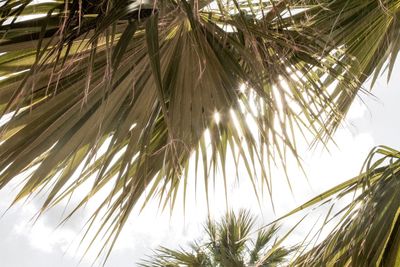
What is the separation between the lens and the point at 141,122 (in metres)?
1.52

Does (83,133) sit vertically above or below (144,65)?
below

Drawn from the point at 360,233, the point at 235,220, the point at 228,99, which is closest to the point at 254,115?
the point at 228,99

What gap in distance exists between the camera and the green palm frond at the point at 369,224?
1.73 meters

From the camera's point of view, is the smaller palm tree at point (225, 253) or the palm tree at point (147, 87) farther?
the smaller palm tree at point (225, 253)

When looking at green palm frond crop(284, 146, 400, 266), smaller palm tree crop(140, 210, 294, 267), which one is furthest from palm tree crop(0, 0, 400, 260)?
smaller palm tree crop(140, 210, 294, 267)

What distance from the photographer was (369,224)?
5.74ft

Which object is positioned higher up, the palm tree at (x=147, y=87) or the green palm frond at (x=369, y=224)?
the palm tree at (x=147, y=87)

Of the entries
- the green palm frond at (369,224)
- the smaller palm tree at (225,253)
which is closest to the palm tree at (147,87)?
the green palm frond at (369,224)

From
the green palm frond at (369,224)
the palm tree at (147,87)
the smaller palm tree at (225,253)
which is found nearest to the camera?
the palm tree at (147,87)

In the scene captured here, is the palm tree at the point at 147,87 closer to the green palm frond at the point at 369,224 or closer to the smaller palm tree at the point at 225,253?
the green palm frond at the point at 369,224

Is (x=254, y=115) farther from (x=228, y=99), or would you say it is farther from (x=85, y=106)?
(x=85, y=106)

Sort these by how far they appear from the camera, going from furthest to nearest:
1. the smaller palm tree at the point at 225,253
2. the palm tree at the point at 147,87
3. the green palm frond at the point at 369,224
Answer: the smaller palm tree at the point at 225,253 → the green palm frond at the point at 369,224 → the palm tree at the point at 147,87

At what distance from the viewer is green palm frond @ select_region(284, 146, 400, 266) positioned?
173 centimetres

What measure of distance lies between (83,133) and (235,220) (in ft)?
14.7
